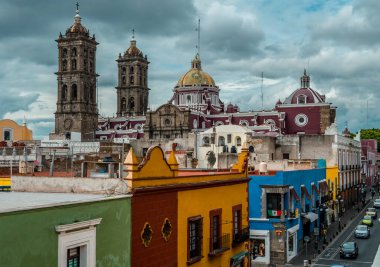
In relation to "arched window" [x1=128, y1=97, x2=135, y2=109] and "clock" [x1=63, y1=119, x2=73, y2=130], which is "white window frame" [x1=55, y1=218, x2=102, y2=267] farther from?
"arched window" [x1=128, y1=97, x2=135, y2=109]

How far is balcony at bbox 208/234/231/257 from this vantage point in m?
14.9

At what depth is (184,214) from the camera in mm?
13609

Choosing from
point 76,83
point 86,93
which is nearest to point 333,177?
point 86,93

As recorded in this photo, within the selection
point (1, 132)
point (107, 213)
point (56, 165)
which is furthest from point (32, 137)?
point (107, 213)

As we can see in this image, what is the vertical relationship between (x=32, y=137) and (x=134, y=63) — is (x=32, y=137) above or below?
below

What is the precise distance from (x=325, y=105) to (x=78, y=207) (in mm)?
59614

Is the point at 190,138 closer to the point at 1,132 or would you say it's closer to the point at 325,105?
the point at 1,132

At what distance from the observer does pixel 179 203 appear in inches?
524

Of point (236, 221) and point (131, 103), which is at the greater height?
point (131, 103)

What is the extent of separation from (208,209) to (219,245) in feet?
4.24

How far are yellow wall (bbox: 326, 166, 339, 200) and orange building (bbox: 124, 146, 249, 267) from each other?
999 inches

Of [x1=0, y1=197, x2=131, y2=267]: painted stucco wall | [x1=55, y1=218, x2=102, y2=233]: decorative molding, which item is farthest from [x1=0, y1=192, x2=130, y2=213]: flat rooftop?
[x1=55, y1=218, x2=102, y2=233]: decorative molding

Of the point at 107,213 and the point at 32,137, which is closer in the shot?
the point at 107,213

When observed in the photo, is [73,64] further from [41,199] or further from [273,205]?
[41,199]
